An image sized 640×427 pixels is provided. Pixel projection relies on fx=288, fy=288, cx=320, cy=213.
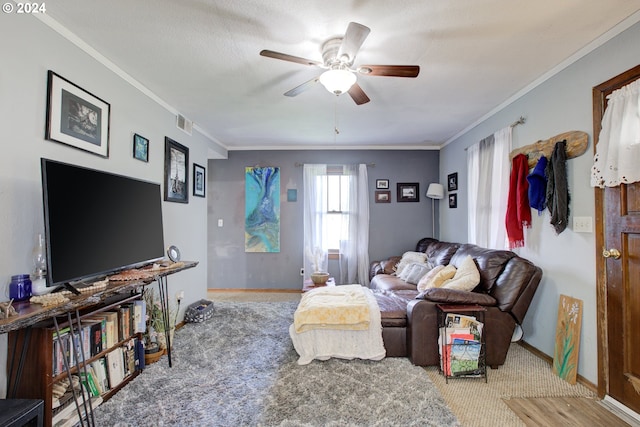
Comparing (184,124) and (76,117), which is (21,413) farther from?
(184,124)

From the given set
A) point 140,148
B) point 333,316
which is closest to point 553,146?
point 333,316

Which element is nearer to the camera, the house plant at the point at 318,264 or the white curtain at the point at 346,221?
the house plant at the point at 318,264

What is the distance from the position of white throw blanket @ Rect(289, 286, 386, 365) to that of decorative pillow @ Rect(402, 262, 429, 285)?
53.6 inches

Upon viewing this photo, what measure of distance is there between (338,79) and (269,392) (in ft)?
7.26

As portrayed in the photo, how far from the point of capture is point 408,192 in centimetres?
494

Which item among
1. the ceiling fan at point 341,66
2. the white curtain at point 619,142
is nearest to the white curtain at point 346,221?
the ceiling fan at point 341,66

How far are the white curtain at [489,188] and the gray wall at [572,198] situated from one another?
222 millimetres

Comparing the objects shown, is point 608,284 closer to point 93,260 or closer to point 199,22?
point 199,22

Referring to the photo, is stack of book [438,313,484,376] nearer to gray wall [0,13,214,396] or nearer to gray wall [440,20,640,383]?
gray wall [440,20,640,383]

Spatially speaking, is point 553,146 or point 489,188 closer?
point 553,146

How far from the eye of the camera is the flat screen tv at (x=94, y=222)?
5.08ft

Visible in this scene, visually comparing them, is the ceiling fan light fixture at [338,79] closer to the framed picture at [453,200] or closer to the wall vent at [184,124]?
the wall vent at [184,124]

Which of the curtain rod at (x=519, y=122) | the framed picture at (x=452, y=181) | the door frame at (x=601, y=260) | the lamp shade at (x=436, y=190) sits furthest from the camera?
the lamp shade at (x=436, y=190)

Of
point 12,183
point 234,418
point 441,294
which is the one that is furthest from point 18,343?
point 441,294
